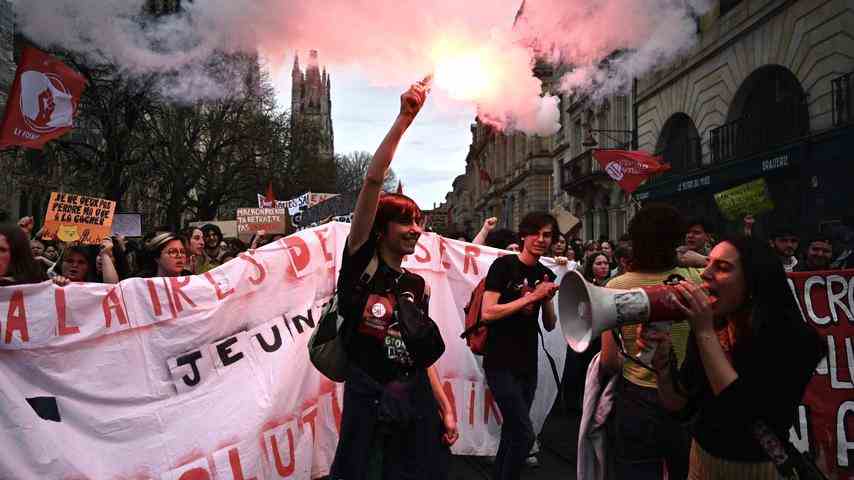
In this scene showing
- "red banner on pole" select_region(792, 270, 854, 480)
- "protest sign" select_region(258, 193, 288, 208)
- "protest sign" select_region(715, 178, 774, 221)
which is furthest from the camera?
"protest sign" select_region(258, 193, 288, 208)

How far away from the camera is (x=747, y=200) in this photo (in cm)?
902

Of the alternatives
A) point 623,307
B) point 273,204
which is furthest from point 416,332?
point 273,204

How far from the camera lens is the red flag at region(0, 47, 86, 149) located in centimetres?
739

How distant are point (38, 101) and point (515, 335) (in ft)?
21.6

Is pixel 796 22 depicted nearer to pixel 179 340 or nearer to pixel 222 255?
pixel 222 255

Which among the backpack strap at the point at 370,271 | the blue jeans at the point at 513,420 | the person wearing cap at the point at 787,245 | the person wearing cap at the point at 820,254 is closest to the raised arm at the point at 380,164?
the backpack strap at the point at 370,271

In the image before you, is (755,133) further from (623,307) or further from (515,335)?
(623,307)

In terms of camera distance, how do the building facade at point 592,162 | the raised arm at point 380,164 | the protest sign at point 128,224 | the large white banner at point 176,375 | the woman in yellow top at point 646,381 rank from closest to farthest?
the raised arm at point 380,164 → the woman in yellow top at point 646,381 → the large white banner at point 176,375 → the protest sign at point 128,224 → the building facade at point 592,162

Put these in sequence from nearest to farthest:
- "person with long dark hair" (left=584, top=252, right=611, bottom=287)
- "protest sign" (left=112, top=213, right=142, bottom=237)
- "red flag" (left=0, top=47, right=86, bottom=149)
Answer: "person with long dark hair" (left=584, top=252, right=611, bottom=287) < "red flag" (left=0, top=47, right=86, bottom=149) < "protest sign" (left=112, top=213, right=142, bottom=237)

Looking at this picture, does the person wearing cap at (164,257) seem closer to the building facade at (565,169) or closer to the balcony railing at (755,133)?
the balcony railing at (755,133)

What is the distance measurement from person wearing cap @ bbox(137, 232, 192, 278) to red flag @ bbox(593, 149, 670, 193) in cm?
872

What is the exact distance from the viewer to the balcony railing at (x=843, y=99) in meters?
11.4

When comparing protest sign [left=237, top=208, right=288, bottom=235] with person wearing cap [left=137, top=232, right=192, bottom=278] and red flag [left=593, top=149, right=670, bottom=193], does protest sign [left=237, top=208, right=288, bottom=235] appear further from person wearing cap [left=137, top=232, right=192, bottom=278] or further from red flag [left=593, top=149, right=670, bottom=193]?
person wearing cap [left=137, top=232, right=192, bottom=278]

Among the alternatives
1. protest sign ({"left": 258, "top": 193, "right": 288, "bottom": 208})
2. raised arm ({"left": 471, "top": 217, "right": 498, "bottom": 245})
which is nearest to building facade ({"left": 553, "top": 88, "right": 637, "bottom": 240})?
protest sign ({"left": 258, "top": 193, "right": 288, "bottom": 208})
